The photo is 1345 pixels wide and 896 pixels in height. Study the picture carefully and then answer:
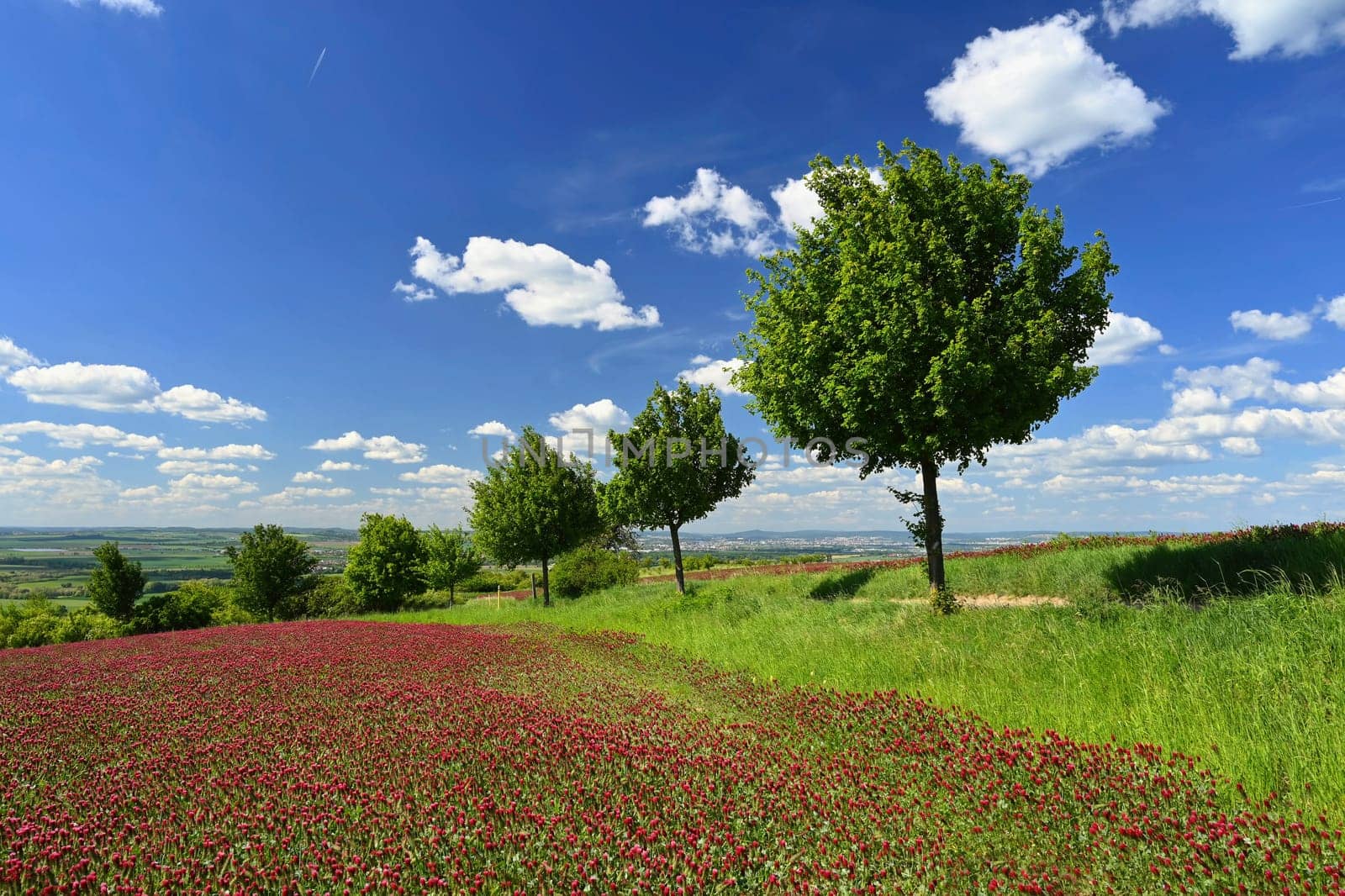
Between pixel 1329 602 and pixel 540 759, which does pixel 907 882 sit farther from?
pixel 1329 602

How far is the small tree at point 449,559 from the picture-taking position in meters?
40.0

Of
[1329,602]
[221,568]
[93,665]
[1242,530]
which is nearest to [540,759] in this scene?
[1329,602]

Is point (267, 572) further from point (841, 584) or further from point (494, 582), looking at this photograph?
point (841, 584)

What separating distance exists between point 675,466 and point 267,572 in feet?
121

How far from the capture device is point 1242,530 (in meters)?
17.0

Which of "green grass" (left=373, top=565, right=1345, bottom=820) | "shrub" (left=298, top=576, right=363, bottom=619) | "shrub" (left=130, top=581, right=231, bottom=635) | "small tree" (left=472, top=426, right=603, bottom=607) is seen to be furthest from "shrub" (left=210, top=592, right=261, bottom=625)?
"green grass" (left=373, top=565, right=1345, bottom=820)

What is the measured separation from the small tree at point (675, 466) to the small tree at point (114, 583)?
103ft

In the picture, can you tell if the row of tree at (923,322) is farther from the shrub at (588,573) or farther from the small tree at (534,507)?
the shrub at (588,573)

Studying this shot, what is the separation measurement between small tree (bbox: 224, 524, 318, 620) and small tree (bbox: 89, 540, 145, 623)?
25.0 feet

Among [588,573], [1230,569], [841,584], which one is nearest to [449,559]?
[588,573]

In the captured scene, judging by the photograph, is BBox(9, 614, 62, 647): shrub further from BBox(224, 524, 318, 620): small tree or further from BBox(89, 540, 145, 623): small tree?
BBox(224, 524, 318, 620): small tree

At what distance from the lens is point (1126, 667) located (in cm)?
714

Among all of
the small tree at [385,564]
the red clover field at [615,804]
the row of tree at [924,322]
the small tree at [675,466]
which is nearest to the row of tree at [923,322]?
the row of tree at [924,322]

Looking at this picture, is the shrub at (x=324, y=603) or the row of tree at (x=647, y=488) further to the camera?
the shrub at (x=324, y=603)
